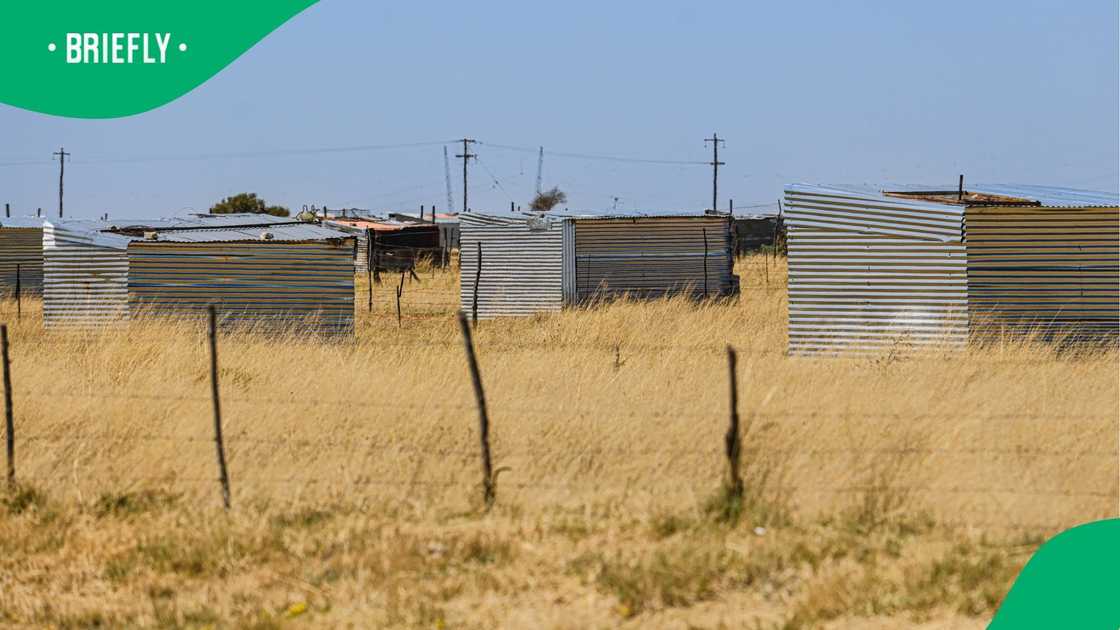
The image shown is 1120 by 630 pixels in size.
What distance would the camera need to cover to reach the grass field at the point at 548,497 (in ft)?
20.6

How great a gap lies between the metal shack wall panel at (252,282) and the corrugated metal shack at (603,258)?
18.2 ft

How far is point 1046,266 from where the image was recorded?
14.5 metres

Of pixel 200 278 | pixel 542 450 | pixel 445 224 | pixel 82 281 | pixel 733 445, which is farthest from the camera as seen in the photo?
pixel 445 224

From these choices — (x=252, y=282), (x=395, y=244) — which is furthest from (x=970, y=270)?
(x=395, y=244)

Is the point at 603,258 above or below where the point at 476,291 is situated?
above

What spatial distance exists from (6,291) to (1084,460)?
24.0 m

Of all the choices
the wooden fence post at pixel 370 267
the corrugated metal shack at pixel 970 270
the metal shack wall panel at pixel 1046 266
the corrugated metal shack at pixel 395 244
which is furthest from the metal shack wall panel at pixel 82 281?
the corrugated metal shack at pixel 395 244

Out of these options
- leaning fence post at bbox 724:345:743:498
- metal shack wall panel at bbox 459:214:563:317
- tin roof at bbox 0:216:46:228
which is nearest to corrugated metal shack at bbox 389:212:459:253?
tin roof at bbox 0:216:46:228

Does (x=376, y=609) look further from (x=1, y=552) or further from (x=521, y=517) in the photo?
(x=1, y=552)

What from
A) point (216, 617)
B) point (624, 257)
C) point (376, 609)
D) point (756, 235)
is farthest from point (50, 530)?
point (756, 235)

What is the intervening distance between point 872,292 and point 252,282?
8870 mm

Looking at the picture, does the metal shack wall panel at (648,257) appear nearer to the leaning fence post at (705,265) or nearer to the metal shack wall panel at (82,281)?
the leaning fence post at (705,265)

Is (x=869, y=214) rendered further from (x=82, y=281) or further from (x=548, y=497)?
(x=82, y=281)

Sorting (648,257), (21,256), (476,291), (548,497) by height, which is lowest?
(548,497)
